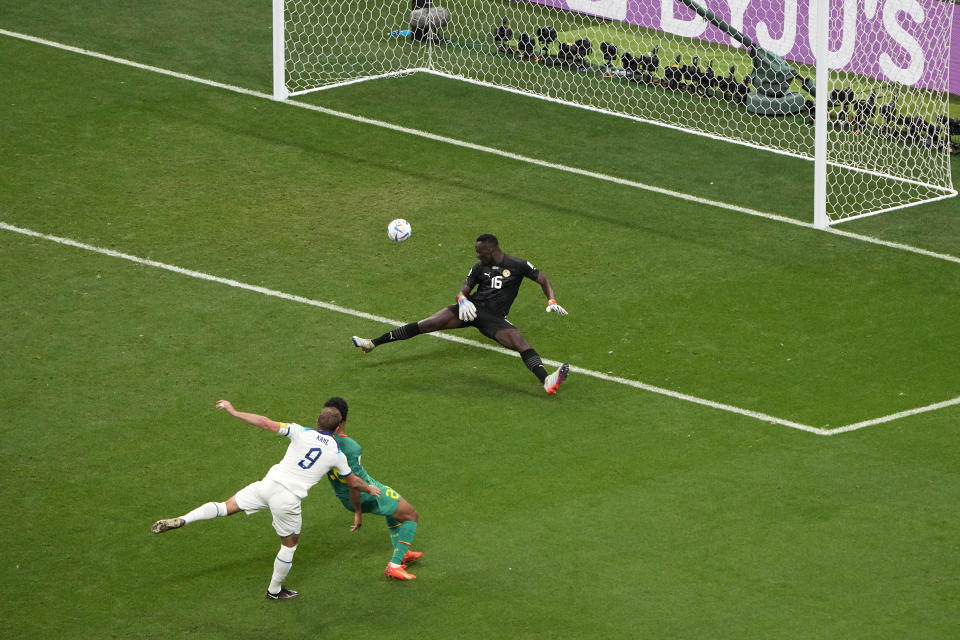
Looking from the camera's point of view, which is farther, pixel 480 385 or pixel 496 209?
pixel 496 209

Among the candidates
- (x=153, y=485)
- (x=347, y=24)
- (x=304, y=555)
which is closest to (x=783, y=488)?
(x=304, y=555)

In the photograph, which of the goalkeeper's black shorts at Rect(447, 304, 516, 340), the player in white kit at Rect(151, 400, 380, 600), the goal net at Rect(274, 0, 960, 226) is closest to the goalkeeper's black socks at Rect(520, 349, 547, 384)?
the goalkeeper's black shorts at Rect(447, 304, 516, 340)

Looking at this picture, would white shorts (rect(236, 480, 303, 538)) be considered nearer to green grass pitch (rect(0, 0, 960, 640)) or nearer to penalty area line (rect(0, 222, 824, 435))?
green grass pitch (rect(0, 0, 960, 640))

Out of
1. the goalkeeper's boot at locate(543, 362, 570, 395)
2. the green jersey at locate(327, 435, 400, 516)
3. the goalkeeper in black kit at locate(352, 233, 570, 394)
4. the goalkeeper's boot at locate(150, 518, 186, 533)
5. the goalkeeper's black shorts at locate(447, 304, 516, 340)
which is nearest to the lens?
the goalkeeper's boot at locate(150, 518, 186, 533)

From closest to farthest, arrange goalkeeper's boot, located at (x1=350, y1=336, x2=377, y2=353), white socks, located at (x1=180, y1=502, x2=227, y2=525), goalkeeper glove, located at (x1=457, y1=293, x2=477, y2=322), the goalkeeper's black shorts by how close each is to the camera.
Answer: white socks, located at (x1=180, y1=502, x2=227, y2=525) < goalkeeper glove, located at (x1=457, y1=293, x2=477, y2=322) < the goalkeeper's black shorts < goalkeeper's boot, located at (x1=350, y1=336, x2=377, y2=353)

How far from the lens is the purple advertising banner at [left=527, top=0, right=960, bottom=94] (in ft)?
76.3

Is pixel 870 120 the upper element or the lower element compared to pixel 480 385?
upper

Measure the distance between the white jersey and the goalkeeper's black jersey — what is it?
471 centimetres

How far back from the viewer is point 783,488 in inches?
611

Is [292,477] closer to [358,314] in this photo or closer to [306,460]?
[306,460]

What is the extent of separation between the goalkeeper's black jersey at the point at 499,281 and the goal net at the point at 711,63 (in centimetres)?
587

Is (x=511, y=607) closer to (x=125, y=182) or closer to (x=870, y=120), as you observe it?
(x=125, y=182)

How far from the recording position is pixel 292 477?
13.4 meters

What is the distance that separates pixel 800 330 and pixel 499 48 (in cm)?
1038
